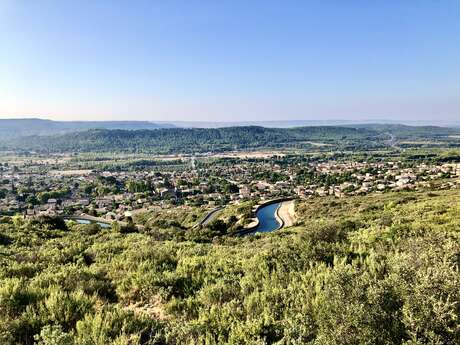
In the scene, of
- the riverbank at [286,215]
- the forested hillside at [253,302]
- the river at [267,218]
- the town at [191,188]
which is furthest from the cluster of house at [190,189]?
the forested hillside at [253,302]

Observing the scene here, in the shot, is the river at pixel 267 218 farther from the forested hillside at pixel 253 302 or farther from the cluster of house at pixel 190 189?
the forested hillside at pixel 253 302

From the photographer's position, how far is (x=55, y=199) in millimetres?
Result: 79500

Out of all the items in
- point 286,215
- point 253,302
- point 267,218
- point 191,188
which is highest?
point 253,302

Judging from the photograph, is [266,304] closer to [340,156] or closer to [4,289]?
[4,289]

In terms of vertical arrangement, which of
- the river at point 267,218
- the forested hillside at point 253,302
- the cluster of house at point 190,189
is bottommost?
the cluster of house at point 190,189

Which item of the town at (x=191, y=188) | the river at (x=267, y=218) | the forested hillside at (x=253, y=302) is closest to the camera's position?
the forested hillside at (x=253, y=302)

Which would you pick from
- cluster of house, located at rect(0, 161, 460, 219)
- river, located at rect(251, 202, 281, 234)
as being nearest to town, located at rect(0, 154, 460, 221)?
cluster of house, located at rect(0, 161, 460, 219)

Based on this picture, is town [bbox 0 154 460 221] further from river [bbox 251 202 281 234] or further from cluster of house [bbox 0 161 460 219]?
river [bbox 251 202 281 234]

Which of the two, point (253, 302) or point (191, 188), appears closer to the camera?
point (253, 302)

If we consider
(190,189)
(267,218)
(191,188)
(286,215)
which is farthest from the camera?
(191,188)

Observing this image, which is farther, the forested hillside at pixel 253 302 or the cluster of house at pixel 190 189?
the cluster of house at pixel 190 189

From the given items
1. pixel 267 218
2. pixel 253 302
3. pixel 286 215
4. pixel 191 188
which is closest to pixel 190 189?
pixel 191 188

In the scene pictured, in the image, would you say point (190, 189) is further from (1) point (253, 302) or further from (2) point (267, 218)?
(1) point (253, 302)

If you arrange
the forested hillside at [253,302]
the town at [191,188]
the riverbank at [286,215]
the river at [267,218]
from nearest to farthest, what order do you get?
the forested hillside at [253,302] < the river at [267,218] < the riverbank at [286,215] < the town at [191,188]
